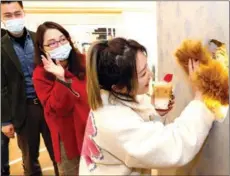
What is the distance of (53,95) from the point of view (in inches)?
42.9

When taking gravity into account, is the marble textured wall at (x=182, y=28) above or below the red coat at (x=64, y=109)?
above

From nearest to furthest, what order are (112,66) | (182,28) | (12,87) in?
(112,66)
(182,28)
(12,87)

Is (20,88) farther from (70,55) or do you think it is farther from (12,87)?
(70,55)

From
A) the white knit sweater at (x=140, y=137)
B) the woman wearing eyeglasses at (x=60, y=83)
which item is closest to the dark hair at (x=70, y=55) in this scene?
the woman wearing eyeglasses at (x=60, y=83)

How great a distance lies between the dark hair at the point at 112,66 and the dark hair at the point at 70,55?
1.12 ft

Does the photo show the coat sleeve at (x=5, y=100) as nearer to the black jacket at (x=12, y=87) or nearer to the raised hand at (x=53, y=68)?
the black jacket at (x=12, y=87)

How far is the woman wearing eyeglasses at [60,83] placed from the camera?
1103mm

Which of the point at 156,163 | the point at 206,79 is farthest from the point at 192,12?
the point at 156,163

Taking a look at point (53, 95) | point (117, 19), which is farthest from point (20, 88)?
point (117, 19)

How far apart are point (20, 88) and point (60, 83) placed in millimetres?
184

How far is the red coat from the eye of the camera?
3.62 ft

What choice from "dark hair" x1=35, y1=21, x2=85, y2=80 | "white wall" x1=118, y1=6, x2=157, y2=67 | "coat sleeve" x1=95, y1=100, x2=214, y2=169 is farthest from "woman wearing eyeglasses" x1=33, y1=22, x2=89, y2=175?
"coat sleeve" x1=95, y1=100, x2=214, y2=169

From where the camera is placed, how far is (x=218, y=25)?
0.84m

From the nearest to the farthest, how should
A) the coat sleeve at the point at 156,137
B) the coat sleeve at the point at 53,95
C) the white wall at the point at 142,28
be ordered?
the coat sleeve at the point at 156,137 < the coat sleeve at the point at 53,95 < the white wall at the point at 142,28
